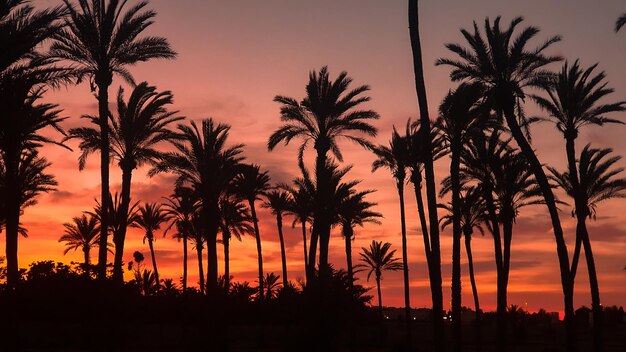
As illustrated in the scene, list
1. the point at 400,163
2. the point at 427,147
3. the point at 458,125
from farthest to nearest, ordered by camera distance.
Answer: the point at 400,163 < the point at 458,125 < the point at 427,147

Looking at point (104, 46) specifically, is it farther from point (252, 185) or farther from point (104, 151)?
point (252, 185)

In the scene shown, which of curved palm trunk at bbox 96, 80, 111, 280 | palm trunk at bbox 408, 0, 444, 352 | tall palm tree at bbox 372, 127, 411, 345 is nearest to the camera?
palm trunk at bbox 408, 0, 444, 352

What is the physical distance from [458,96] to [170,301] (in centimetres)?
2745

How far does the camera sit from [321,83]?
4481 cm

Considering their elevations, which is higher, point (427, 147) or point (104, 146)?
point (104, 146)

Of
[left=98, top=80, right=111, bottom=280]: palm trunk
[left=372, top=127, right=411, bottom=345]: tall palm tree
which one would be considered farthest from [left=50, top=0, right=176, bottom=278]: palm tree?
[left=372, top=127, right=411, bottom=345]: tall palm tree

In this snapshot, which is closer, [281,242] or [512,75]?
[512,75]

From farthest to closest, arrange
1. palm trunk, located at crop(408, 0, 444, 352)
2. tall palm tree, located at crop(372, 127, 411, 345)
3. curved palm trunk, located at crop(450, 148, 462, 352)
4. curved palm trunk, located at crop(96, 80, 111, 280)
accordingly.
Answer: tall palm tree, located at crop(372, 127, 411, 345)
curved palm trunk, located at crop(450, 148, 462, 352)
curved palm trunk, located at crop(96, 80, 111, 280)
palm trunk, located at crop(408, 0, 444, 352)

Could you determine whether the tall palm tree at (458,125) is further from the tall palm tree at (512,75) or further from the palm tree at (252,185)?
the palm tree at (252,185)

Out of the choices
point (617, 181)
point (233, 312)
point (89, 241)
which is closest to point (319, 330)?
point (617, 181)

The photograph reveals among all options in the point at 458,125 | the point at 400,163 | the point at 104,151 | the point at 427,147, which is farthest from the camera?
the point at 400,163

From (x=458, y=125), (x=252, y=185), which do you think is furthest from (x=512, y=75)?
(x=252, y=185)

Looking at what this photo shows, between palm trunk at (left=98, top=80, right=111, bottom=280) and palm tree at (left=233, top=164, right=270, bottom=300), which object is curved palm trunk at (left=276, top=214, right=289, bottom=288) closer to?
palm tree at (left=233, top=164, right=270, bottom=300)

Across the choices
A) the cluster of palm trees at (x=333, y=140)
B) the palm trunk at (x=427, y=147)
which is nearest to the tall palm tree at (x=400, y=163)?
the cluster of palm trees at (x=333, y=140)
